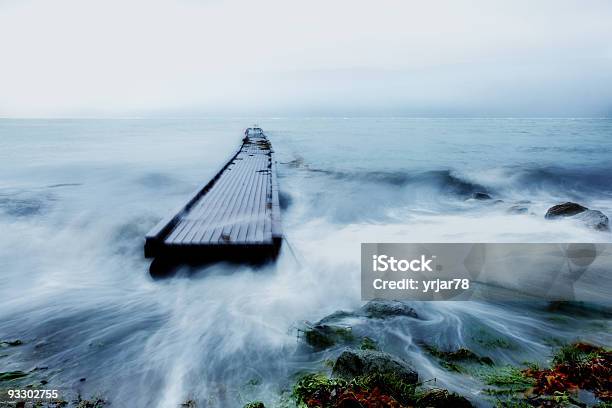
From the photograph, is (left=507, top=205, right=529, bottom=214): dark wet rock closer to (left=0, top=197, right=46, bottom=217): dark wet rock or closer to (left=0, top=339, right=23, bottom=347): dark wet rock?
(left=0, top=339, right=23, bottom=347): dark wet rock

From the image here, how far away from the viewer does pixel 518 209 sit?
11344 millimetres

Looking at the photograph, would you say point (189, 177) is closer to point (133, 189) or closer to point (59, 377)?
point (133, 189)

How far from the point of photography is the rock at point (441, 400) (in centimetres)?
301

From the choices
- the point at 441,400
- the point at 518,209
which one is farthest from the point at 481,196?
the point at 441,400

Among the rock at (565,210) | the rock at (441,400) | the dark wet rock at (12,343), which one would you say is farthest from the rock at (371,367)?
the rock at (565,210)

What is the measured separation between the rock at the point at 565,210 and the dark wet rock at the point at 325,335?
827 cm

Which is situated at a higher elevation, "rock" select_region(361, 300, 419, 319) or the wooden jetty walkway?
the wooden jetty walkway

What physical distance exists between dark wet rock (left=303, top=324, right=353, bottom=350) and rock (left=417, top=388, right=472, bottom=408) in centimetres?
135

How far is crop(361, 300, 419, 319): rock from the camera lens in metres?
4.82

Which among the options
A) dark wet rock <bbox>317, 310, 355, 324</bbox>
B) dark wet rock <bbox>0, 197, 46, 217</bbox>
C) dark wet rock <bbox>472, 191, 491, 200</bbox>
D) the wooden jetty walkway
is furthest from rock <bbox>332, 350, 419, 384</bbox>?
dark wet rock <bbox>472, 191, 491, 200</bbox>

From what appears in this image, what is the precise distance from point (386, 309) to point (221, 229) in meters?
3.20

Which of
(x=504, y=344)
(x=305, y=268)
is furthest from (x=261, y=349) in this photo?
(x=504, y=344)

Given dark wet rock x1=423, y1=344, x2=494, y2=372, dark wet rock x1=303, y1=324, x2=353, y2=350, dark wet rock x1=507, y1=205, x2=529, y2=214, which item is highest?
dark wet rock x1=303, y1=324, x2=353, y2=350

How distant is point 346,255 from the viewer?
7383mm
